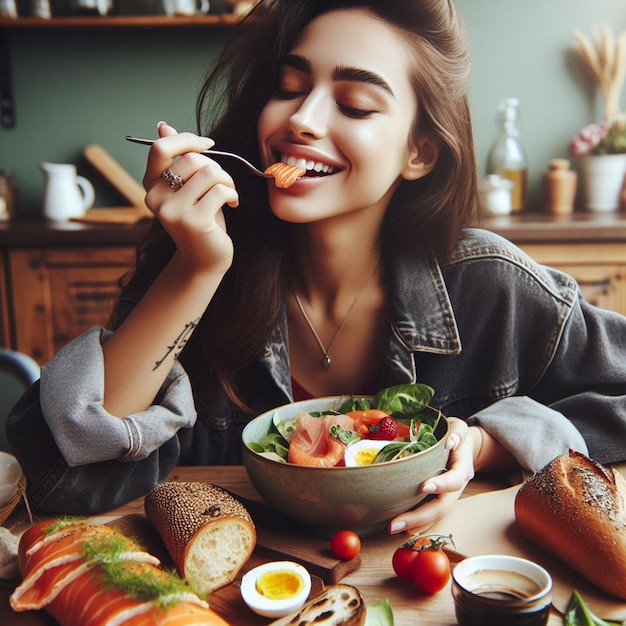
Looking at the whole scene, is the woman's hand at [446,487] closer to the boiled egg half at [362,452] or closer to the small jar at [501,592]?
the boiled egg half at [362,452]

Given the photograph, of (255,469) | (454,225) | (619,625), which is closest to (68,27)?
(454,225)

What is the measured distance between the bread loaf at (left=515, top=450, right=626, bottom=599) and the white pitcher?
2.85 metres

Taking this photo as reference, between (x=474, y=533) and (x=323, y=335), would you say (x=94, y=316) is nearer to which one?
(x=323, y=335)

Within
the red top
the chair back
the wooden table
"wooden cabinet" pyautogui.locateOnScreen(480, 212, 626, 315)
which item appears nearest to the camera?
the wooden table

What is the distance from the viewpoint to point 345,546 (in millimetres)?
981

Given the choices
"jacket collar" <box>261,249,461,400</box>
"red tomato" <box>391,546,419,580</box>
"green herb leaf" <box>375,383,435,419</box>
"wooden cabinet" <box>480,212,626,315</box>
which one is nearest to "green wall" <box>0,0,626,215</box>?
"wooden cabinet" <box>480,212,626,315</box>

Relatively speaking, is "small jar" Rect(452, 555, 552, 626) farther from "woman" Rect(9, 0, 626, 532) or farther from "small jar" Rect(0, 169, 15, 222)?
"small jar" Rect(0, 169, 15, 222)

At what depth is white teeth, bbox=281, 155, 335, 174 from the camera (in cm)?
137

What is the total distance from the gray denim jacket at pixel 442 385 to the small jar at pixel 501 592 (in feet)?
1.31

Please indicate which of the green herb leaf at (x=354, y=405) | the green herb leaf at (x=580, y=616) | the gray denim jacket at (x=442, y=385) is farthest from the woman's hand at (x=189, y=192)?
the green herb leaf at (x=580, y=616)

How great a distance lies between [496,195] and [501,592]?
2727 millimetres

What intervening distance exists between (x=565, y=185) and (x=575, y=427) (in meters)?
2.35

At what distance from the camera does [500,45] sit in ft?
12.0

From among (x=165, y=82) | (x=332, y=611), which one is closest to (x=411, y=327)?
(x=332, y=611)
